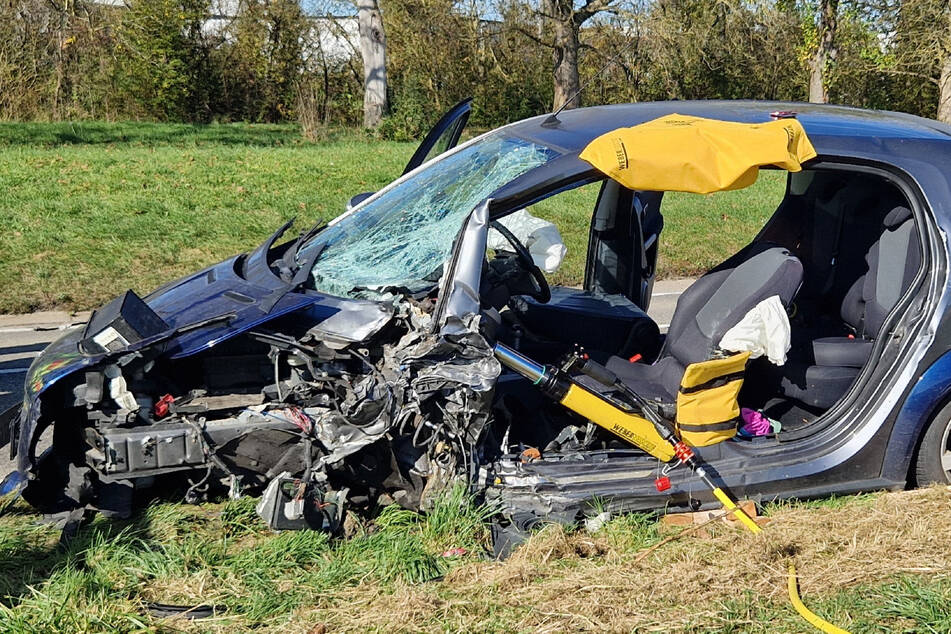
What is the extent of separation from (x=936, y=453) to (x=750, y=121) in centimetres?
171

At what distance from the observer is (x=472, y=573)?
347 centimetres

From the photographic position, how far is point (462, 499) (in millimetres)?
3691

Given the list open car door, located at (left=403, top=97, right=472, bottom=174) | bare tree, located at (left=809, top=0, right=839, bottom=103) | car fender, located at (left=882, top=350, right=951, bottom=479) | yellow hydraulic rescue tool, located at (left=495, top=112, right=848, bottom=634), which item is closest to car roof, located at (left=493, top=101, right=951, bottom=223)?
yellow hydraulic rescue tool, located at (left=495, top=112, right=848, bottom=634)

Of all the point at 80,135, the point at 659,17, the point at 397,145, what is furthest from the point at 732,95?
the point at 80,135

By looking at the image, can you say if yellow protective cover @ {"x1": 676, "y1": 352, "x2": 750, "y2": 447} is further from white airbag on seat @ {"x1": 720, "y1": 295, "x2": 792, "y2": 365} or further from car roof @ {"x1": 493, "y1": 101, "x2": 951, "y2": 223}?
car roof @ {"x1": 493, "y1": 101, "x2": 951, "y2": 223}

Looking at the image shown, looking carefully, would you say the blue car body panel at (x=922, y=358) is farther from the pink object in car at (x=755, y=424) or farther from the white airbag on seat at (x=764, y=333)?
the white airbag on seat at (x=764, y=333)

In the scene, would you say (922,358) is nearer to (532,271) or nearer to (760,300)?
(760,300)

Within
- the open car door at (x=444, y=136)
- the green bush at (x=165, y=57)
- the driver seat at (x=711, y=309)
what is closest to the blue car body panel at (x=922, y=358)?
the driver seat at (x=711, y=309)

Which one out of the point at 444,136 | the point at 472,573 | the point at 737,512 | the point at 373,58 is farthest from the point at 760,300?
the point at 373,58

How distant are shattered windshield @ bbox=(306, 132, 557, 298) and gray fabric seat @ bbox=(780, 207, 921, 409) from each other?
5.61ft

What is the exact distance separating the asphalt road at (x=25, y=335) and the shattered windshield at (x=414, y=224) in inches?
108

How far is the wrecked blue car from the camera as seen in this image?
11.6ft

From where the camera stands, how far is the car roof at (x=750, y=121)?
3.93 metres

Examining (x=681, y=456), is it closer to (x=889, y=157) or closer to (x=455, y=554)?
(x=455, y=554)
